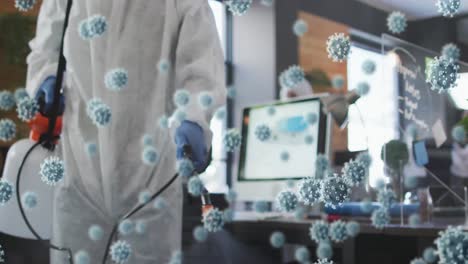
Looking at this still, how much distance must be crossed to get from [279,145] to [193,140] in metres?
0.59

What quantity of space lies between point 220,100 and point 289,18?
1.72 feet

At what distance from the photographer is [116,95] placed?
2.30 feet

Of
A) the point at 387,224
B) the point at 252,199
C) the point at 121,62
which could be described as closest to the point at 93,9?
the point at 121,62

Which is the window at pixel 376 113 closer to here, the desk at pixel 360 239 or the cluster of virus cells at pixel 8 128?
the desk at pixel 360 239

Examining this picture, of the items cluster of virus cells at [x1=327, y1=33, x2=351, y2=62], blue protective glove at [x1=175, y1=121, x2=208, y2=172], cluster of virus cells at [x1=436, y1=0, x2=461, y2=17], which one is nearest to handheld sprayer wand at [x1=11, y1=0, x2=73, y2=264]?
blue protective glove at [x1=175, y1=121, x2=208, y2=172]

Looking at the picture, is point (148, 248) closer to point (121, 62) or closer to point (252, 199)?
point (121, 62)

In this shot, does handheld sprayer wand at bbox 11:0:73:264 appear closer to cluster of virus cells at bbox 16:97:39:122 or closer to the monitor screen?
cluster of virus cells at bbox 16:97:39:122

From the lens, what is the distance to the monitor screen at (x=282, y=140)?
1126 mm

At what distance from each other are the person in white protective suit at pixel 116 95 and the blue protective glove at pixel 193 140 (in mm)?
47

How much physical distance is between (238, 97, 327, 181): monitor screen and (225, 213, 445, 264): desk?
11 centimetres

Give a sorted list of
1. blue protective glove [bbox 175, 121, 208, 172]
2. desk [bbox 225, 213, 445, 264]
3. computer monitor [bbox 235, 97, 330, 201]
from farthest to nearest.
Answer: computer monitor [bbox 235, 97, 330, 201], desk [bbox 225, 213, 445, 264], blue protective glove [bbox 175, 121, 208, 172]

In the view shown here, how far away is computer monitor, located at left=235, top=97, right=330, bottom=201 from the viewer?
3.69 ft

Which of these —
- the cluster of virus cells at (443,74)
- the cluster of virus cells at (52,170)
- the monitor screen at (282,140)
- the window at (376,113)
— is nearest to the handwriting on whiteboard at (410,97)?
the window at (376,113)

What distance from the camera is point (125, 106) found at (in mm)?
705
